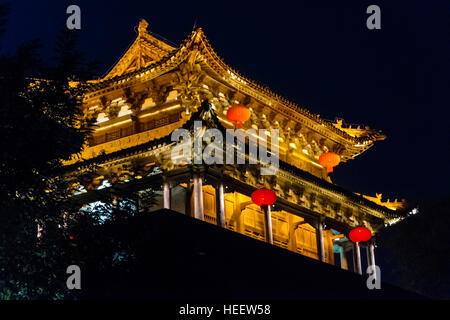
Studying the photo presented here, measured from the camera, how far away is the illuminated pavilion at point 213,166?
17938 mm

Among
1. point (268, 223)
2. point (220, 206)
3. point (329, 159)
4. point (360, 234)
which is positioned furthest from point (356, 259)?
point (220, 206)

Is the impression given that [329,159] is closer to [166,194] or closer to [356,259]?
[356,259]

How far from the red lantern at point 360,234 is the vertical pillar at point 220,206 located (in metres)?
6.17

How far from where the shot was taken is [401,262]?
31.3 meters

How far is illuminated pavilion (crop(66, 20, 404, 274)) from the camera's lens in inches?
706

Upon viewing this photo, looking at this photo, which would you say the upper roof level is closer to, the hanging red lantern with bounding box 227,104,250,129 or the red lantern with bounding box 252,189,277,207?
the hanging red lantern with bounding box 227,104,250,129

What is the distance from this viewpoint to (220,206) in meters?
17.7

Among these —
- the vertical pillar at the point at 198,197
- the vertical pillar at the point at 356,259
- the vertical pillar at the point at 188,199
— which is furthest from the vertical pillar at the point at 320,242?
the vertical pillar at the point at 198,197

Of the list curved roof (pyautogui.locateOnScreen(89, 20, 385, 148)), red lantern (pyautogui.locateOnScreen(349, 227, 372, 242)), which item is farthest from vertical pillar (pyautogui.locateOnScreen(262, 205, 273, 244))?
red lantern (pyautogui.locateOnScreen(349, 227, 372, 242))

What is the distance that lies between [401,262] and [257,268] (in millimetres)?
20883

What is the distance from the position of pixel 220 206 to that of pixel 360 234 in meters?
6.46

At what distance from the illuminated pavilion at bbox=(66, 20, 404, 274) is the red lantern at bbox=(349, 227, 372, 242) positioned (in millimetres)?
368

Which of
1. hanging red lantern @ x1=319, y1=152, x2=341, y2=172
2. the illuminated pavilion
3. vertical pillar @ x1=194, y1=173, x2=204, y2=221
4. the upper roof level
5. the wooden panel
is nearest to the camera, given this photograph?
vertical pillar @ x1=194, y1=173, x2=204, y2=221

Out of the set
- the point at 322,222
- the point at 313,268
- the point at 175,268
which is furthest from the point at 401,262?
the point at 175,268
